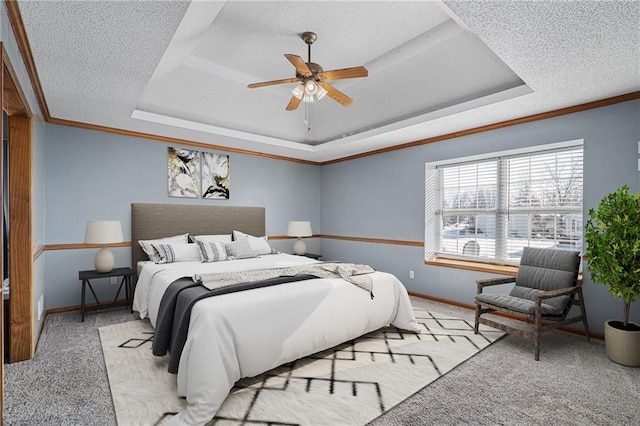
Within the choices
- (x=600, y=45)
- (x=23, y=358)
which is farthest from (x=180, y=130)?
(x=600, y=45)

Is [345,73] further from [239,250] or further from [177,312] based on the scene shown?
[239,250]

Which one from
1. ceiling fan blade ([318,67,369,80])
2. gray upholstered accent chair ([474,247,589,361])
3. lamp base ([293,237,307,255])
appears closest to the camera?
ceiling fan blade ([318,67,369,80])

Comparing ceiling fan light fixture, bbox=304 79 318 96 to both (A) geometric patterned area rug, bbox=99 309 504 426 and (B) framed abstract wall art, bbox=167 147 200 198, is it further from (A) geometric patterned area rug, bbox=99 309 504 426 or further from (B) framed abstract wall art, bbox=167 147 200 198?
(B) framed abstract wall art, bbox=167 147 200 198

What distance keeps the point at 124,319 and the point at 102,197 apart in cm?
166

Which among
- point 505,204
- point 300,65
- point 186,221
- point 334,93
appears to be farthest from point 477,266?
point 186,221

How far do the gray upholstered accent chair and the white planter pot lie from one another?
0.30 m

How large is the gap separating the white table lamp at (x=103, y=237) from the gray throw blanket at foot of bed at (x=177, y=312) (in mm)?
1534

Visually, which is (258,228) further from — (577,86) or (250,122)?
(577,86)

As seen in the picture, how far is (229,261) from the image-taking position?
168 inches

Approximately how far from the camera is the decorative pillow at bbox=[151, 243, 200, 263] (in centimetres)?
409

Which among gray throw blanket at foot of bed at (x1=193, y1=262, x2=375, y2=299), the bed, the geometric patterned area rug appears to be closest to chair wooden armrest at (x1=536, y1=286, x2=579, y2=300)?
the geometric patterned area rug

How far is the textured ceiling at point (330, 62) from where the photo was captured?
6.58 ft

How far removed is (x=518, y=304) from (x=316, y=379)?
2.05 metres

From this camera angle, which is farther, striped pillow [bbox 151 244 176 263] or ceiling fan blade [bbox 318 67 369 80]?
striped pillow [bbox 151 244 176 263]
